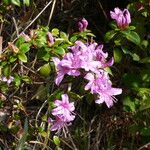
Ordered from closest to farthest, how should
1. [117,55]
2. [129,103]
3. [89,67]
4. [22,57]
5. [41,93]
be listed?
1. [89,67]
2. [22,57]
3. [117,55]
4. [129,103]
5. [41,93]

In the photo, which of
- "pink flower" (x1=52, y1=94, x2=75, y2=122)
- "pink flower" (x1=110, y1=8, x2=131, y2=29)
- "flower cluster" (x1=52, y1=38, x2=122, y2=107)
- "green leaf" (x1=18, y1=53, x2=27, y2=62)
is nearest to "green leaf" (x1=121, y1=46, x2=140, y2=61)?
"pink flower" (x1=110, y1=8, x2=131, y2=29)

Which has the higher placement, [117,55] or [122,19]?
[122,19]

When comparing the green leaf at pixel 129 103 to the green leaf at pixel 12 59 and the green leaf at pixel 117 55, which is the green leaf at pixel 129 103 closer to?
the green leaf at pixel 117 55

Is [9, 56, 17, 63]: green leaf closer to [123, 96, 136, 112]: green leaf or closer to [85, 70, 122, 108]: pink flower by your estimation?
[85, 70, 122, 108]: pink flower

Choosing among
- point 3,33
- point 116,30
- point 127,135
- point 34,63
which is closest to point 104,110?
point 127,135

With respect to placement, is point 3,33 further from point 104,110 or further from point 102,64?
point 102,64

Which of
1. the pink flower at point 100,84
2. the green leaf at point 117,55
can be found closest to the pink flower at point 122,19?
the green leaf at point 117,55

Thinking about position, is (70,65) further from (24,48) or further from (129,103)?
(129,103)

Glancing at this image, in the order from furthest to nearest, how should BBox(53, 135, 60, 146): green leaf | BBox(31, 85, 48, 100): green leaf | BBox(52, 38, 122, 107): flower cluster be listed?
BBox(31, 85, 48, 100): green leaf, BBox(53, 135, 60, 146): green leaf, BBox(52, 38, 122, 107): flower cluster

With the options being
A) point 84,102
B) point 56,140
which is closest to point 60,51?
point 56,140
